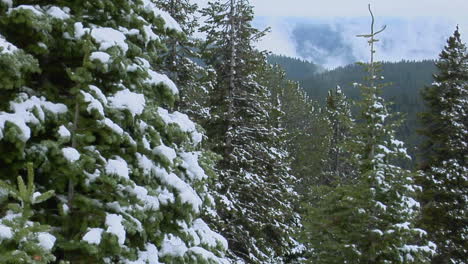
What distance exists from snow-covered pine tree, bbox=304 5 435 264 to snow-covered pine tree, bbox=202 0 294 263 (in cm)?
407

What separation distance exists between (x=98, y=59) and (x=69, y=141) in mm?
1054

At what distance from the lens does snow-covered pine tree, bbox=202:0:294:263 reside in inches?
634

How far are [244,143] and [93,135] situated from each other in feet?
40.2

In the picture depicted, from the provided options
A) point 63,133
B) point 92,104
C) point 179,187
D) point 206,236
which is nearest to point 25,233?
point 63,133

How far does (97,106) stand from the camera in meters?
4.82

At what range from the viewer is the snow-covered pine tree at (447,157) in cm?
1741

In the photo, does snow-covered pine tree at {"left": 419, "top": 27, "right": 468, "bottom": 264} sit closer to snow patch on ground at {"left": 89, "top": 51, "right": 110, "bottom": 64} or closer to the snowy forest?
the snowy forest

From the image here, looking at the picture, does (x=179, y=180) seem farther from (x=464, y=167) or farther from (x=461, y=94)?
(x=461, y=94)

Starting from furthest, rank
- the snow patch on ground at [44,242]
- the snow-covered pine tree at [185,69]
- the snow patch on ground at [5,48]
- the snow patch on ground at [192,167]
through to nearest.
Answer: the snow-covered pine tree at [185,69]
the snow patch on ground at [192,167]
the snow patch on ground at [5,48]
the snow patch on ground at [44,242]

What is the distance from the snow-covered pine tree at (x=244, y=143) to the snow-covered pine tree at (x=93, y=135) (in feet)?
32.3

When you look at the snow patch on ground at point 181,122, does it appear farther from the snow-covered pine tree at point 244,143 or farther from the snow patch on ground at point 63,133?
the snow-covered pine tree at point 244,143

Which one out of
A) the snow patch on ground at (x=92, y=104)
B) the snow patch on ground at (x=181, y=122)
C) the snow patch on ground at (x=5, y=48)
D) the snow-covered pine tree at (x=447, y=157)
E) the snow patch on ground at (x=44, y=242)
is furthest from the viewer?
the snow-covered pine tree at (x=447, y=157)

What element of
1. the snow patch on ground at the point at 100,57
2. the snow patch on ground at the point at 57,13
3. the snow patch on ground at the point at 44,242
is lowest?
the snow patch on ground at the point at 44,242

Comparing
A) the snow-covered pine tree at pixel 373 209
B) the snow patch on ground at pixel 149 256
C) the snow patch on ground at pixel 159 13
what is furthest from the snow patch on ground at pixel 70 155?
the snow-covered pine tree at pixel 373 209
